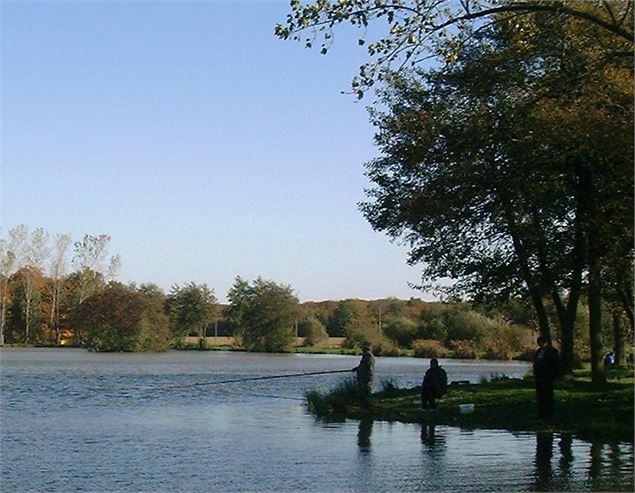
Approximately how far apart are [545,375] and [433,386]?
4.00 m

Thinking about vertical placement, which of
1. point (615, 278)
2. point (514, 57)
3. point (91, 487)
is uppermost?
point (514, 57)

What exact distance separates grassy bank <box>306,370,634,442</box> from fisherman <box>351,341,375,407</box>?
319 mm

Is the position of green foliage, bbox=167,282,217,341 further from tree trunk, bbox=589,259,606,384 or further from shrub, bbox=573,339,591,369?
tree trunk, bbox=589,259,606,384

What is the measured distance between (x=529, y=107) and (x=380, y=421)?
8444mm

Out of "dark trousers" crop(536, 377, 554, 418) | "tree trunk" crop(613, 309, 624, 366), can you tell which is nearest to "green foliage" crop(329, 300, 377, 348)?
"tree trunk" crop(613, 309, 624, 366)

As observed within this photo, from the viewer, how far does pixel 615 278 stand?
28922mm

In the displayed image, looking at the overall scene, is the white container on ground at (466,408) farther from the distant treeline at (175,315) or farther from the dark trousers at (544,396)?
the distant treeline at (175,315)

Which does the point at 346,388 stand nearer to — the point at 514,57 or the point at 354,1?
the point at 514,57

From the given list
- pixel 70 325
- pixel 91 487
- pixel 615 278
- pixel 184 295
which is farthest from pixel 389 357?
pixel 91 487

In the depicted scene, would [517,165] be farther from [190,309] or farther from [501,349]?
[190,309]

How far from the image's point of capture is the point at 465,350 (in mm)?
66938

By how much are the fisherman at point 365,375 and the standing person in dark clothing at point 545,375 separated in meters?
4.77

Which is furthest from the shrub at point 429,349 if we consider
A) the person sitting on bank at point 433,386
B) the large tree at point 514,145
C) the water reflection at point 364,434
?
the water reflection at point 364,434

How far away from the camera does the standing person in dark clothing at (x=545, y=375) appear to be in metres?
20.6
